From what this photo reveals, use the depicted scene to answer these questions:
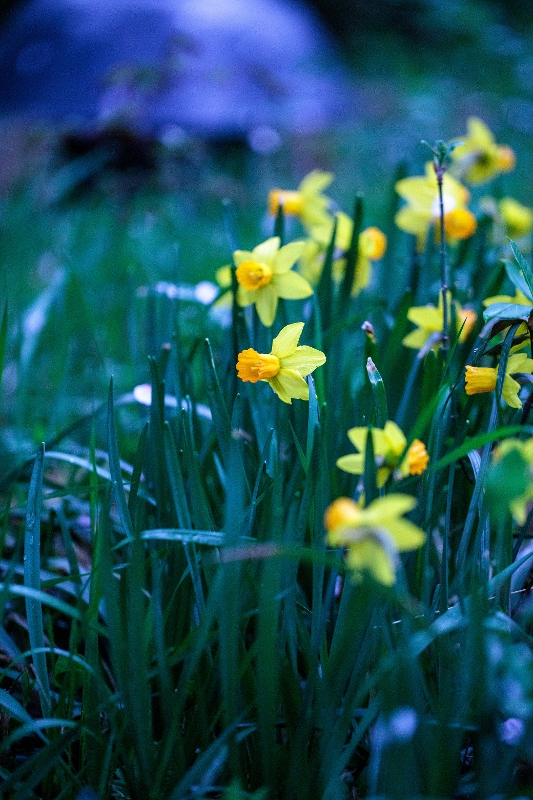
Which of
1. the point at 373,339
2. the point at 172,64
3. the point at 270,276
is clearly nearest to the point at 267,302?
the point at 270,276

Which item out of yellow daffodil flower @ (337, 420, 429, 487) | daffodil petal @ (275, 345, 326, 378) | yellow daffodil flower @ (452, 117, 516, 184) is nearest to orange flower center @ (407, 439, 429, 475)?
yellow daffodil flower @ (337, 420, 429, 487)

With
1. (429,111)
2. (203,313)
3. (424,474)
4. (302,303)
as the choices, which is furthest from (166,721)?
(429,111)

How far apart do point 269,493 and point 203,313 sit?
20.6 inches

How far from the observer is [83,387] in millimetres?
1925

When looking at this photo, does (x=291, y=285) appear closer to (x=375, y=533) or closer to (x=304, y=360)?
(x=304, y=360)

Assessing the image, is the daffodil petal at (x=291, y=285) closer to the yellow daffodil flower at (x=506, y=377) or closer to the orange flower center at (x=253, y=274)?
the orange flower center at (x=253, y=274)

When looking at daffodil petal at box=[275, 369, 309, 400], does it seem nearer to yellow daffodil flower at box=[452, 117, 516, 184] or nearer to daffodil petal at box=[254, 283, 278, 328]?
daffodil petal at box=[254, 283, 278, 328]

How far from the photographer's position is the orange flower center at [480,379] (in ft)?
2.71

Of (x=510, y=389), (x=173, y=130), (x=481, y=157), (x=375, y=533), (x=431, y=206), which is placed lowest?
(x=375, y=533)

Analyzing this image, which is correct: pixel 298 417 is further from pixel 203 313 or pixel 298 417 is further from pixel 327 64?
pixel 327 64

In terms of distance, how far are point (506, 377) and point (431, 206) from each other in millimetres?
522

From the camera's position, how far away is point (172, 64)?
387cm

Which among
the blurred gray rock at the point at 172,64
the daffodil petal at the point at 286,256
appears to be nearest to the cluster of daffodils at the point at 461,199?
the daffodil petal at the point at 286,256

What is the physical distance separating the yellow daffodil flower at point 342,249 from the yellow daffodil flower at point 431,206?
0.24ft
